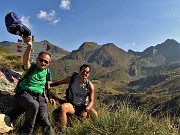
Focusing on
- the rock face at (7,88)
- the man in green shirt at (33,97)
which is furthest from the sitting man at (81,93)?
the rock face at (7,88)

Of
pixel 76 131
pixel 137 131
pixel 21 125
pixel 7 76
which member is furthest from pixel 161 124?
pixel 7 76

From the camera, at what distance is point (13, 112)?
645cm

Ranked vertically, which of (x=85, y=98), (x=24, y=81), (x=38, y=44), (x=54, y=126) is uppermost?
(x=38, y=44)

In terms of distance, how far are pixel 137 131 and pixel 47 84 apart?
2.91m

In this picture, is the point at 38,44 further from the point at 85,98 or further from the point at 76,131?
the point at 76,131

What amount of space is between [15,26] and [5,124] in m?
1.97

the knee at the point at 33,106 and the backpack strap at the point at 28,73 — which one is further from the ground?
the backpack strap at the point at 28,73

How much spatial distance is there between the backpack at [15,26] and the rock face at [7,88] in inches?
84.9

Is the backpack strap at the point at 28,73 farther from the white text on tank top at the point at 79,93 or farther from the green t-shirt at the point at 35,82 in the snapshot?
the white text on tank top at the point at 79,93

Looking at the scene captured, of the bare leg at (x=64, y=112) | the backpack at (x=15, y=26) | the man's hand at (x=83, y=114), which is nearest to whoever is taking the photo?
the backpack at (x=15, y=26)

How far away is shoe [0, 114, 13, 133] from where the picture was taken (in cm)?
593

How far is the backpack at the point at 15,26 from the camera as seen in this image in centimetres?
586

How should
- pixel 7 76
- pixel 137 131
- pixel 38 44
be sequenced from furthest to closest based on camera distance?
1. pixel 38 44
2. pixel 7 76
3. pixel 137 131

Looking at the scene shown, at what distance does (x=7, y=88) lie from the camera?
835 cm
